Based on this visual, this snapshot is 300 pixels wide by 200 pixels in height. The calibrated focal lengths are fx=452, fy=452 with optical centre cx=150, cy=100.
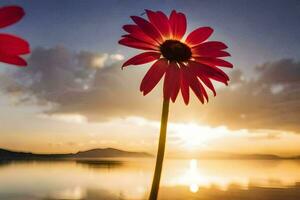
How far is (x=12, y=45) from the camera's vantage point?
139 centimetres

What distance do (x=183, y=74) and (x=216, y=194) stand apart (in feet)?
554

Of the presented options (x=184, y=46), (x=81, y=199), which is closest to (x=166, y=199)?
(x=81, y=199)

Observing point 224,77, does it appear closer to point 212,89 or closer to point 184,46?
point 212,89

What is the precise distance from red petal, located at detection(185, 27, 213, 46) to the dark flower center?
4 centimetres

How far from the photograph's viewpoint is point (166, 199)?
143000mm

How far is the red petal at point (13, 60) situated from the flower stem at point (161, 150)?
0.61 m

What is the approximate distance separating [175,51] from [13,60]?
0.95m

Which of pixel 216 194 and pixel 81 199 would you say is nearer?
pixel 81 199

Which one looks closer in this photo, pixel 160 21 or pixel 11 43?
pixel 11 43

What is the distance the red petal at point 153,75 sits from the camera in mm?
1882

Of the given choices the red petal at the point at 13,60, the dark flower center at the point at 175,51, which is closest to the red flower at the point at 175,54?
the dark flower center at the point at 175,51

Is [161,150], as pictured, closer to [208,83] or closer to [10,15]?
[208,83]

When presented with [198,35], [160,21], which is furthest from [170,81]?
[198,35]

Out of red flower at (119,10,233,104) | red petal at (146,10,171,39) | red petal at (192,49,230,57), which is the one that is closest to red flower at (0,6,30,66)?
red flower at (119,10,233,104)
